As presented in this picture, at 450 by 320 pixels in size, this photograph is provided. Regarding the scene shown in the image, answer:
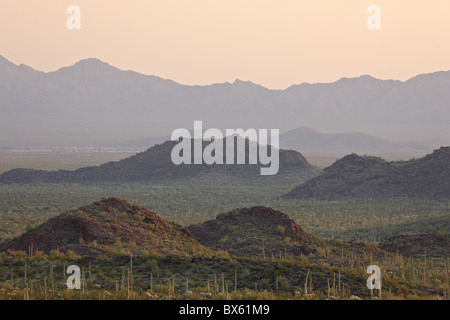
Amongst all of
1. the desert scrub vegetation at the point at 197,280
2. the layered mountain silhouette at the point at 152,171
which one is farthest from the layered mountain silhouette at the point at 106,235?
the layered mountain silhouette at the point at 152,171

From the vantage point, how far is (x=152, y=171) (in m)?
105

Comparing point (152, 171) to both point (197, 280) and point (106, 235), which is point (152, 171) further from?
point (197, 280)

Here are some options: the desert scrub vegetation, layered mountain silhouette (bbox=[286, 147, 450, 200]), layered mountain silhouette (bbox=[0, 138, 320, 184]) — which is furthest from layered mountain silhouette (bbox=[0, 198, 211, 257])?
layered mountain silhouette (bbox=[0, 138, 320, 184])

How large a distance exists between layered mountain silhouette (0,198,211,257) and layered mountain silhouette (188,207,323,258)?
188 cm

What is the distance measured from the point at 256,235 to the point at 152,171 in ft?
230

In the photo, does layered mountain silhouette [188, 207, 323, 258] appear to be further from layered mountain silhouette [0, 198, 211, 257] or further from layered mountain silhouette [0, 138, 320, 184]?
layered mountain silhouette [0, 138, 320, 184]

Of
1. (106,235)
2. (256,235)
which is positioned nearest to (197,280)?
(106,235)

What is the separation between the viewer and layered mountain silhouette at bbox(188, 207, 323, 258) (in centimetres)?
3306

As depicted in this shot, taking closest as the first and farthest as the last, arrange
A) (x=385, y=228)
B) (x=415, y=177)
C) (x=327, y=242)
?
(x=327, y=242)
(x=385, y=228)
(x=415, y=177)

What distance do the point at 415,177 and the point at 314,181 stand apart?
1264 cm

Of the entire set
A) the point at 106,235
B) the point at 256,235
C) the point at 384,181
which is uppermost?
the point at 384,181
